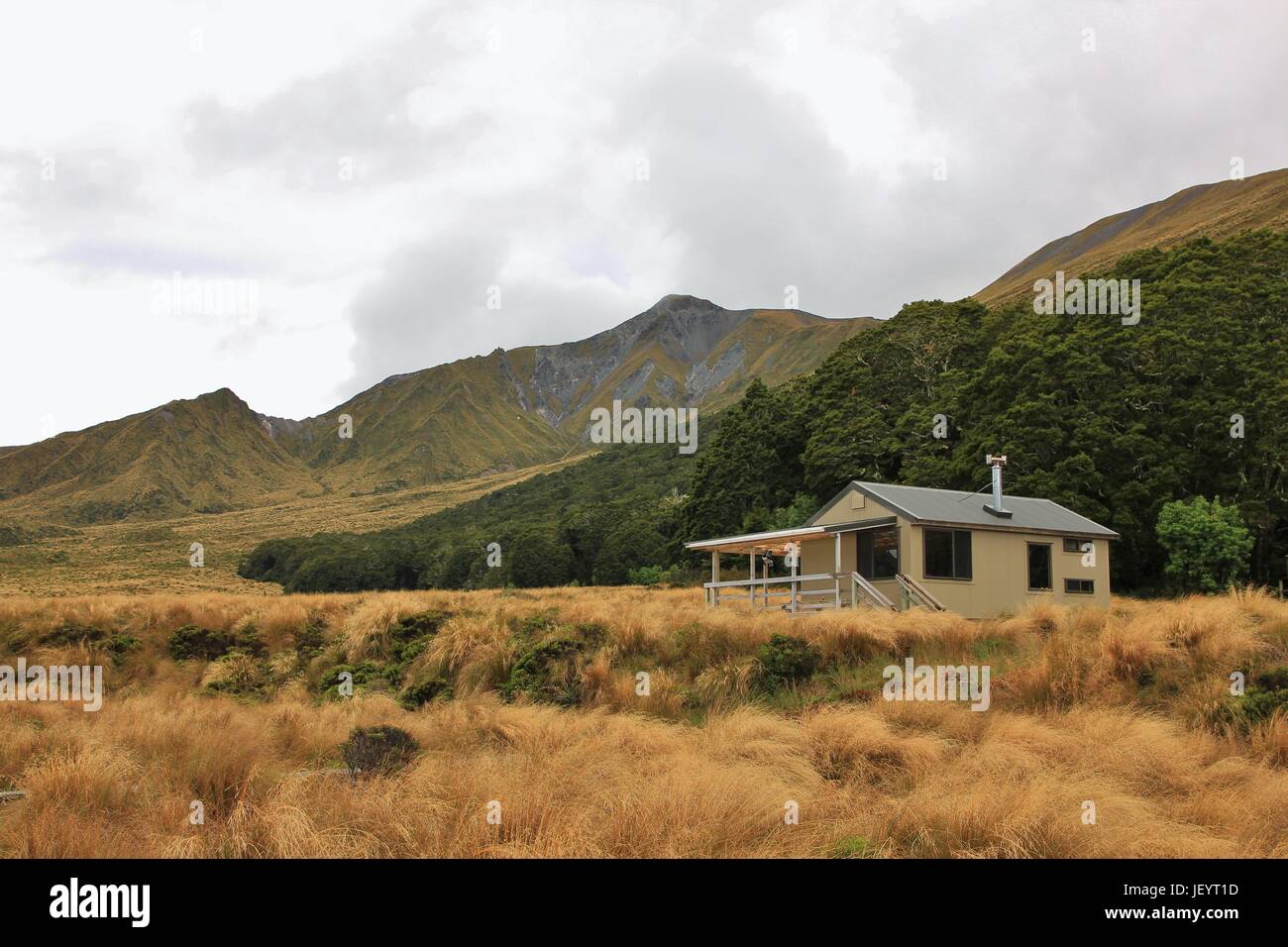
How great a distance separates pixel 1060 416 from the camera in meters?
33.8

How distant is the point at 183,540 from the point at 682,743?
12455cm

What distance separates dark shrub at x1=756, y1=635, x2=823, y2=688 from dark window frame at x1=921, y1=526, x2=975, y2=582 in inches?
359

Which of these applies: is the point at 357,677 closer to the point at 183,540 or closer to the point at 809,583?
the point at 809,583

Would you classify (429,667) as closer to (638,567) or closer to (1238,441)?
(1238,441)

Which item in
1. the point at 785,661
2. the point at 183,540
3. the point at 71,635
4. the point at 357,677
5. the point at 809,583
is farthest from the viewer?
the point at 183,540

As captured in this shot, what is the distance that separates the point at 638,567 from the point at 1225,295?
3101 cm

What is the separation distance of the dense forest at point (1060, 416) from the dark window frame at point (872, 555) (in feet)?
35.9

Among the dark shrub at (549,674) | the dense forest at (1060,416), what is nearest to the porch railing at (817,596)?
the dark shrub at (549,674)

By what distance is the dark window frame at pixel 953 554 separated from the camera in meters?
22.1

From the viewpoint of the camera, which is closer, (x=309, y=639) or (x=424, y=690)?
(x=424, y=690)

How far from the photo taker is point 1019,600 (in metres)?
23.4

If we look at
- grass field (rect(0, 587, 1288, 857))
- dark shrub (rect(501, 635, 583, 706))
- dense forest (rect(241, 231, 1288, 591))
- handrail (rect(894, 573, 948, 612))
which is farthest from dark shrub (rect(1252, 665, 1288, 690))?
dense forest (rect(241, 231, 1288, 591))

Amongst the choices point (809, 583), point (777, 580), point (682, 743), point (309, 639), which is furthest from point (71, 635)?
point (809, 583)
